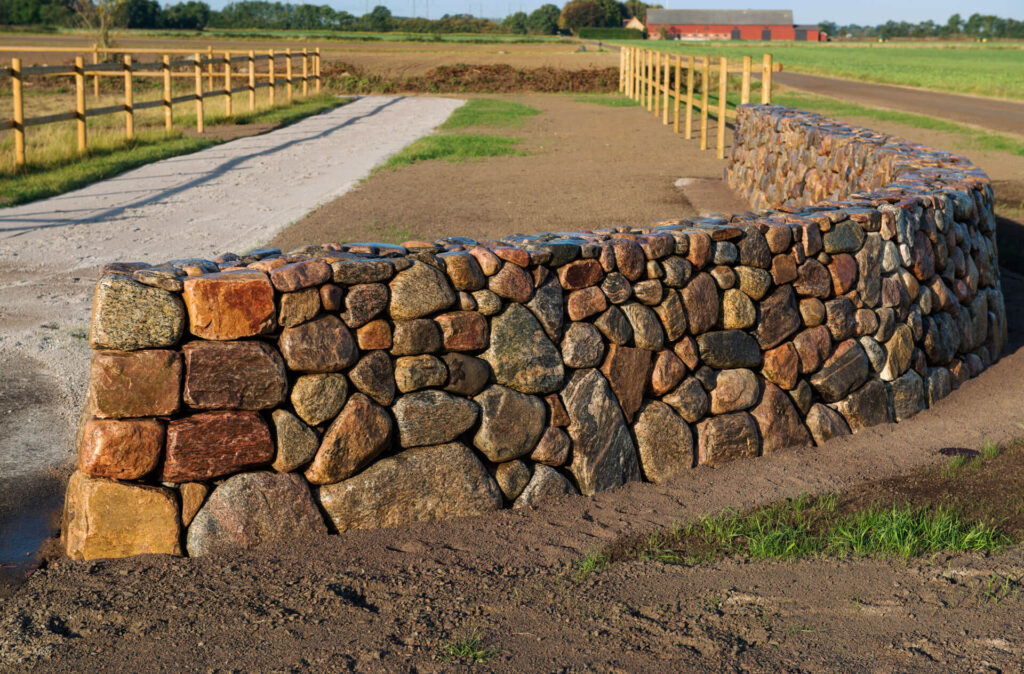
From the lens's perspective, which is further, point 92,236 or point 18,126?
point 18,126

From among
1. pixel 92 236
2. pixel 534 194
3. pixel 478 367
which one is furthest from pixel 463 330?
pixel 534 194

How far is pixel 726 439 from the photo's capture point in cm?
522

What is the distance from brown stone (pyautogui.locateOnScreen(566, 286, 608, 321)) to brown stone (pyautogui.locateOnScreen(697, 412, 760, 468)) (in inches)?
35.0

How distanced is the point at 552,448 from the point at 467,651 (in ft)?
4.96

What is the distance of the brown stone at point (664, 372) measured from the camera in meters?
4.99

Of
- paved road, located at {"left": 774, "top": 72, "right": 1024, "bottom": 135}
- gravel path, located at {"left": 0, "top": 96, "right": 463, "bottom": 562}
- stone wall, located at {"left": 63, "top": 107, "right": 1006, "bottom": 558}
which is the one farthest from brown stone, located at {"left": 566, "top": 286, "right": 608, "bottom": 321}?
paved road, located at {"left": 774, "top": 72, "right": 1024, "bottom": 135}

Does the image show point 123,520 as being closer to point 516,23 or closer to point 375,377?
point 375,377

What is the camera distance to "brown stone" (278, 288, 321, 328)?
416cm

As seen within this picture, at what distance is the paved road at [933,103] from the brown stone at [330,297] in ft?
71.0

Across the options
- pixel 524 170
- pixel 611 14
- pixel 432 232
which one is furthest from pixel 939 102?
pixel 611 14

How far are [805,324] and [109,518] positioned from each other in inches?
146

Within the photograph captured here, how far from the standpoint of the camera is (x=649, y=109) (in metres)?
29.8

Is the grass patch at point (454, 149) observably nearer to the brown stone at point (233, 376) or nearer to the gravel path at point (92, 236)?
the gravel path at point (92, 236)

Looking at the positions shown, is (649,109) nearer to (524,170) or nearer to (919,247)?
(524,170)
